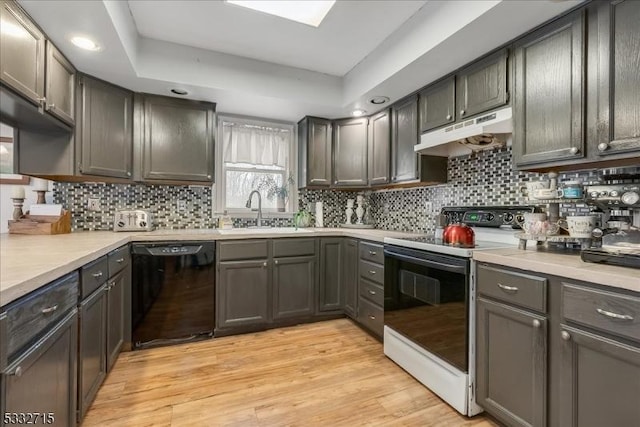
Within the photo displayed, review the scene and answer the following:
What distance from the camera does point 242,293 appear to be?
2.67 meters

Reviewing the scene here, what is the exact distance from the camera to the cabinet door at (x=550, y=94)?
1545 mm

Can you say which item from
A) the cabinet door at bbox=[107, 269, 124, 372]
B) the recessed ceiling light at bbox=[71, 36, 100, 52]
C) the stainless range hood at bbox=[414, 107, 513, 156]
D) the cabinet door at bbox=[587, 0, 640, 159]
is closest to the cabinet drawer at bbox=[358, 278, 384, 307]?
the stainless range hood at bbox=[414, 107, 513, 156]

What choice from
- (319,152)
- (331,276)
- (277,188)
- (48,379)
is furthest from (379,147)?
(48,379)

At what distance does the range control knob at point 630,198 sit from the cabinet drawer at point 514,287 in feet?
1.84

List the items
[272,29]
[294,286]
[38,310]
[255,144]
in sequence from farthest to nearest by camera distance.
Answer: [255,144]
[294,286]
[272,29]
[38,310]

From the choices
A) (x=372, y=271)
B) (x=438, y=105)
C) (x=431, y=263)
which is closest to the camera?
(x=431, y=263)

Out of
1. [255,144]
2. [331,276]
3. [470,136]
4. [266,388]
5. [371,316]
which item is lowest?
[266,388]

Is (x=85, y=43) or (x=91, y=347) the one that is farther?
(x=85, y=43)

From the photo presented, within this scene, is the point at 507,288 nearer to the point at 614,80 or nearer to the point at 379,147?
the point at 614,80

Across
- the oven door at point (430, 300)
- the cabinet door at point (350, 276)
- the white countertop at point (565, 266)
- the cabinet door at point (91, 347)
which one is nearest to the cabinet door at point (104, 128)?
the cabinet door at point (91, 347)

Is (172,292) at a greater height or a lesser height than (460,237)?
lesser

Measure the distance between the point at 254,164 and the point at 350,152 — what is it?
1094 millimetres

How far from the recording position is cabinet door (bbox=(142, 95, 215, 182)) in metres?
2.71

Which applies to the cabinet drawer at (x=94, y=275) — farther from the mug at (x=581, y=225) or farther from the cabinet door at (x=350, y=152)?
the mug at (x=581, y=225)
